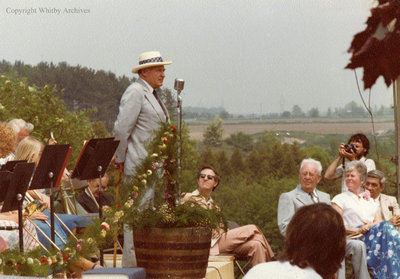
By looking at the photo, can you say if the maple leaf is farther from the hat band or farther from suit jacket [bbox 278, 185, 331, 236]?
suit jacket [bbox 278, 185, 331, 236]

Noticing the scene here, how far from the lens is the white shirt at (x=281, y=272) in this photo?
277 cm

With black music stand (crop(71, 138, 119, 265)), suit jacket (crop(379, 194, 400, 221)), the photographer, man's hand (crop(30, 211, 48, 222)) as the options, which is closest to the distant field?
the photographer

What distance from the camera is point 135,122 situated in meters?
5.90

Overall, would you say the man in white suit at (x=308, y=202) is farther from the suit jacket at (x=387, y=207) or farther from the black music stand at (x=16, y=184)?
the black music stand at (x=16, y=184)

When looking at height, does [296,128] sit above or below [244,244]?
above

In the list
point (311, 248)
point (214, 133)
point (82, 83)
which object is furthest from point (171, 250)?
point (82, 83)

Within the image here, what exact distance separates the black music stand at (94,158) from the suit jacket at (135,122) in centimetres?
42

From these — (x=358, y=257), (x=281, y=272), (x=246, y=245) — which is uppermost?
(x=281, y=272)

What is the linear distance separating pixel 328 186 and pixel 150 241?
570 cm

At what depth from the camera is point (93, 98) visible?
1220 cm

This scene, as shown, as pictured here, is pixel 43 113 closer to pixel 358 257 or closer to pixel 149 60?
pixel 149 60

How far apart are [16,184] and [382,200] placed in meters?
3.69

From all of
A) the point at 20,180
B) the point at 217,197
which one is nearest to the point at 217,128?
the point at 217,197

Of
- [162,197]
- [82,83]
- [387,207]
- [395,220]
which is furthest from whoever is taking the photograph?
→ [82,83]
